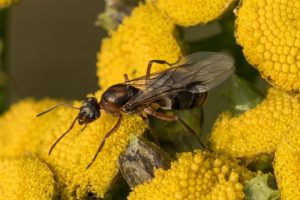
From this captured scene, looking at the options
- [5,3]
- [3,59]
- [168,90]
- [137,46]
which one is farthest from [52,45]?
[168,90]

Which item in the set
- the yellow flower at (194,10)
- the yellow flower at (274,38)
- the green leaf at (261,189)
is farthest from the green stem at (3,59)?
the green leaf at (261,189)

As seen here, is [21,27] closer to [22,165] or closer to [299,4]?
[22,165]

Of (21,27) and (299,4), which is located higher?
(299,4)

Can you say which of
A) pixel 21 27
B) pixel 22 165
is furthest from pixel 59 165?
pixel 21 27

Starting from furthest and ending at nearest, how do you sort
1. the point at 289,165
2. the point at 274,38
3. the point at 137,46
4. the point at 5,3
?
the point at 5,3
the point at 137,46
the point at 274,38
the point at 289,165

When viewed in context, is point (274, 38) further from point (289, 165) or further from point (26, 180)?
point (26, 180)

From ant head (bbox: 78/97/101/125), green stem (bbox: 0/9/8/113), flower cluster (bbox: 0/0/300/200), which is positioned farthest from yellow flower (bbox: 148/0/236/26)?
green stem (bbox: 0/9/8/113)
